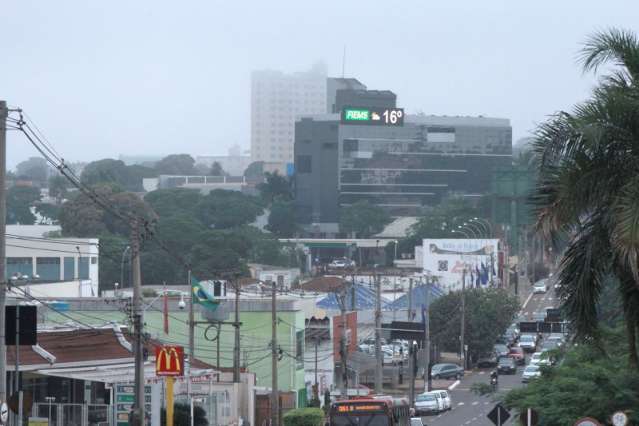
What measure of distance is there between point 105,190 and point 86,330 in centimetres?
11217

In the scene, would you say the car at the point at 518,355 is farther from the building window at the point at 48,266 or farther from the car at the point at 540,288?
the car at the point at 540,288

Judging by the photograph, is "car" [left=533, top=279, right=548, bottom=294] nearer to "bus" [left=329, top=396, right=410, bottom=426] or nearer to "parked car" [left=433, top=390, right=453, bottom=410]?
"parked car" [left=433, top=390, right=453, bottom=410]

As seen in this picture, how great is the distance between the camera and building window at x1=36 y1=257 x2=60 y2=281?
111562 millimetres

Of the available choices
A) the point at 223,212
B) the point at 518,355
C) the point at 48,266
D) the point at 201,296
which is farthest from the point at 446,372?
the point at 223,212

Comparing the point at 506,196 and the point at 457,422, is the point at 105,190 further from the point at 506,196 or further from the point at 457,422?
the point at 457,422

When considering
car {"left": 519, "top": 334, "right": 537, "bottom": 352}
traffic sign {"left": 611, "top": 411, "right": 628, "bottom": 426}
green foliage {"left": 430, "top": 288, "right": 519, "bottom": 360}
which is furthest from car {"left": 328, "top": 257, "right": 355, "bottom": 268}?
traffic sign {"left": 611, "top": 411, "right": 628, "bottom": 426}

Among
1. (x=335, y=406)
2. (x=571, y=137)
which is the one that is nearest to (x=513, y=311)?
(x=335, y=406)

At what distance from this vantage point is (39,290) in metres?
78.2

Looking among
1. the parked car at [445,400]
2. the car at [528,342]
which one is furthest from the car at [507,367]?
the car at [528,342]

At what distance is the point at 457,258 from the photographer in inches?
4951

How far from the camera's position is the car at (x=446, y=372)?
79688 millimetres

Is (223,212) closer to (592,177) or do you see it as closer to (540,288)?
(540,288)

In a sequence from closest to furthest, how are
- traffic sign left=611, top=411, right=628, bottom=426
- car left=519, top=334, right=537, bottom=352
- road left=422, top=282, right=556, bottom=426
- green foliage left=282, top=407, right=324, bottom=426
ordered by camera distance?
1. traffic sign left=611, top=411, right=628, bottom=426
2. green foliage left=282, top=407, right=324, bottom=426
3. road left=422, top=282, right=556, bottom=426
4. car left=519, top=334, right=537, bottom=352

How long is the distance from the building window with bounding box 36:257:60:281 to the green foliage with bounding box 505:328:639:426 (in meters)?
88.1
